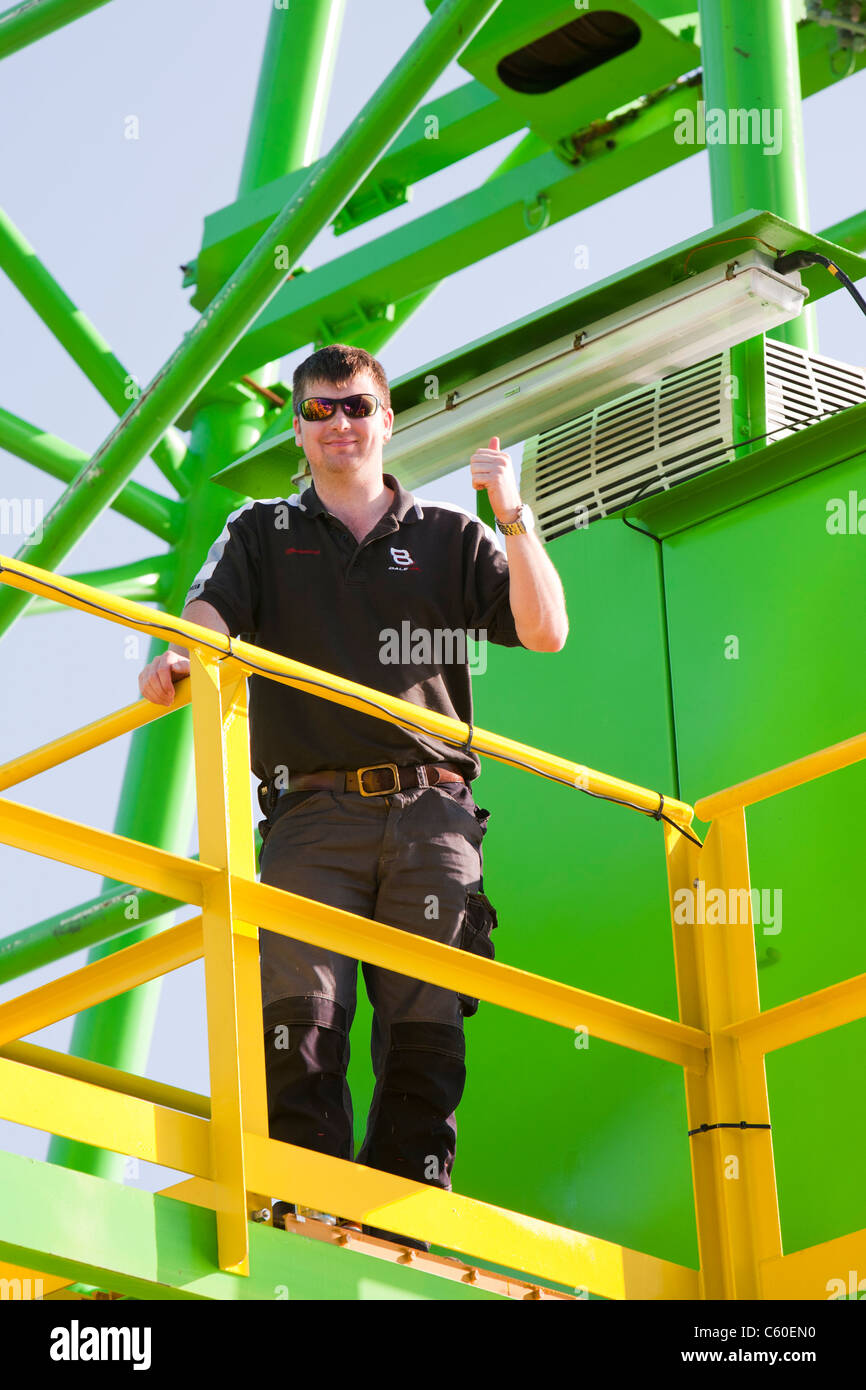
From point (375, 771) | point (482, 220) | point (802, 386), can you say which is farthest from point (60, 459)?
point (375, 771)

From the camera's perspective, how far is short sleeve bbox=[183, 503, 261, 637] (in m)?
4.66

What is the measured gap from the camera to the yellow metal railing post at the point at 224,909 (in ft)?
12.0

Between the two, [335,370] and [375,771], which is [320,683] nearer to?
[375,771]

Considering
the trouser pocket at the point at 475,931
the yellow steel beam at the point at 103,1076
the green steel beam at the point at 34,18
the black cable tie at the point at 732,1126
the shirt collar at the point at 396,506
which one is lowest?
the black cable tie at the point at 732,1126

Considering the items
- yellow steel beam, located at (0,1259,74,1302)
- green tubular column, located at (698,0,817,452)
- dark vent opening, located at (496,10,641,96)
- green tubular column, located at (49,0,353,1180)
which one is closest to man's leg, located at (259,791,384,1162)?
yellow steel beam, located at (0,1259,74,1302)

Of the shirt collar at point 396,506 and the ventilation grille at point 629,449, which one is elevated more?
the ventilation grille at point 629,449

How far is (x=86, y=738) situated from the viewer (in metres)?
4.48

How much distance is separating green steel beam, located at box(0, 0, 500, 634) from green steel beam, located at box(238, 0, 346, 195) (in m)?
2.68

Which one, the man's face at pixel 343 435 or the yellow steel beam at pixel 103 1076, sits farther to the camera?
the man's face at pixel 343 435

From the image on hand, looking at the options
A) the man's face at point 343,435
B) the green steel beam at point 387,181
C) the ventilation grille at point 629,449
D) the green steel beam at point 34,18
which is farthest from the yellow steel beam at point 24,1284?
the green steel beam at point 387,181

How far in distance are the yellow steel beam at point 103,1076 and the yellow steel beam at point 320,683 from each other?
88cm

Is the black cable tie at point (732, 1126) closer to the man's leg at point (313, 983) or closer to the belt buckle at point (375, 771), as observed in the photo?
the man's leg at point (313, 983)

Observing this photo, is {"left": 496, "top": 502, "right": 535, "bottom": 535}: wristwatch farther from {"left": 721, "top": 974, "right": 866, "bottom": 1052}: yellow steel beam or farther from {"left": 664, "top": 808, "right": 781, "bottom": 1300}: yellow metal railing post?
{"left": 721, "top": 974, "right": 866, "bottom": 1052}: yellow steel beam

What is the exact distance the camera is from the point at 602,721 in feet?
20.5
